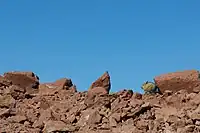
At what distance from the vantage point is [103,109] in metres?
12.3

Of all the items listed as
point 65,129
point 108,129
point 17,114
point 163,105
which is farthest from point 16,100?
point 163,105

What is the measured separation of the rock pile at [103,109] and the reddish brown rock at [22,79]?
18.8 inches

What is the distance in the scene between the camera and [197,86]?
41.8 ft

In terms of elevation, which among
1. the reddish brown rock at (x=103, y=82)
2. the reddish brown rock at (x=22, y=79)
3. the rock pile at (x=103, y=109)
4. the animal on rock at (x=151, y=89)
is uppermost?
the reddish brown rock at (x=22, y=79)

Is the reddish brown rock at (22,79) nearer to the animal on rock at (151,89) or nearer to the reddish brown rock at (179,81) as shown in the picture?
the animal on rock at (151,89)

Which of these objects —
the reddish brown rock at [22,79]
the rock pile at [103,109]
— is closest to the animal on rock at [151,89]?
the rock pile at [103,109]

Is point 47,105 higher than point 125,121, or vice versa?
point 47,105

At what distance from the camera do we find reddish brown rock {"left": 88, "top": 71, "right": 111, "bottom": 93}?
13.7 meters

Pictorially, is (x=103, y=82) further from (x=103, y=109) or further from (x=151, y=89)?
(x=103, y=109)

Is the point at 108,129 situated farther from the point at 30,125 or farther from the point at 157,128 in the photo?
the point at 30,125

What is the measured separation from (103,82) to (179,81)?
2131mm

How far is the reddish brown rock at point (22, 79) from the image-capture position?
14.7 metres

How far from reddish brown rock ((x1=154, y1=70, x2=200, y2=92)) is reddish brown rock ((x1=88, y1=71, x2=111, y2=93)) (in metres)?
1.39

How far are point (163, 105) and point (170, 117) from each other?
81 cm
